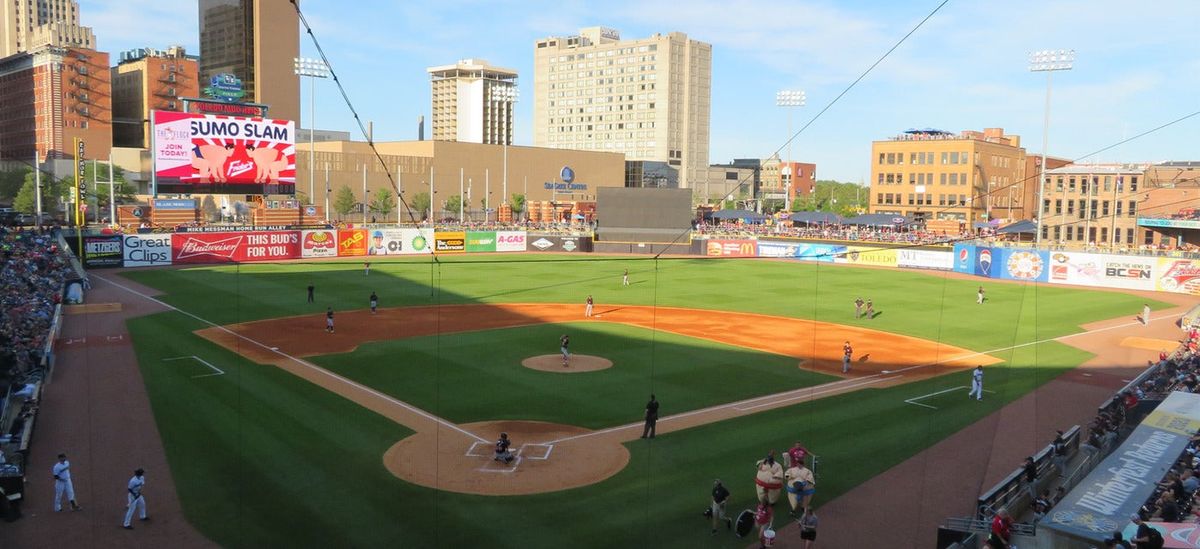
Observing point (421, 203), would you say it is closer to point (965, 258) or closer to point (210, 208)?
point (210, 208)

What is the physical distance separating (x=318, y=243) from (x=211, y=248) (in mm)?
9165

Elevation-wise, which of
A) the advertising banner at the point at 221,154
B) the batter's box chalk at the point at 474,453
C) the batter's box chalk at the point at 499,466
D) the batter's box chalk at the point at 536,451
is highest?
the advertising banner at the point at 221,154

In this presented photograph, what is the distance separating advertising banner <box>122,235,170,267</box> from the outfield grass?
3590cm

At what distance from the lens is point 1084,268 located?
59.3 meters

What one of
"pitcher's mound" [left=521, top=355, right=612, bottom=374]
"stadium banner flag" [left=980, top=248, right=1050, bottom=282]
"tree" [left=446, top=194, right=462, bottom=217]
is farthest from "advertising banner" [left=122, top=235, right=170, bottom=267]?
"stadium banner flag" [left=980, top=248, right=1050, bottom=282]

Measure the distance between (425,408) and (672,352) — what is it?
12476mm

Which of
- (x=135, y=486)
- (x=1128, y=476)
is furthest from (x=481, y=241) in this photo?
(x=1128, y=476)

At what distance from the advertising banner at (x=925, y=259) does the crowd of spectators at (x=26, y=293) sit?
195ft

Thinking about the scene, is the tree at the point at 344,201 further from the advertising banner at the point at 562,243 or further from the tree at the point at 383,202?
the advertising banner at the point at 562,243

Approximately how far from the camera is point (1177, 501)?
48.5ft

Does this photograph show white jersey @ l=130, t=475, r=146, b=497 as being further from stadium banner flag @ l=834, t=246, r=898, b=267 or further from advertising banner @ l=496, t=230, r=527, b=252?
advertising banner @ l=496, t=230, r=527, b=252

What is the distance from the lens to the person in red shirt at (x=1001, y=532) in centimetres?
1323

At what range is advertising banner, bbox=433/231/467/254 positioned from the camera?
8125 cm

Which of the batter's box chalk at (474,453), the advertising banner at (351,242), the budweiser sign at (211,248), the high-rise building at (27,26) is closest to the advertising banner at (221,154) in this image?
the budweiser sign at (211,248)
